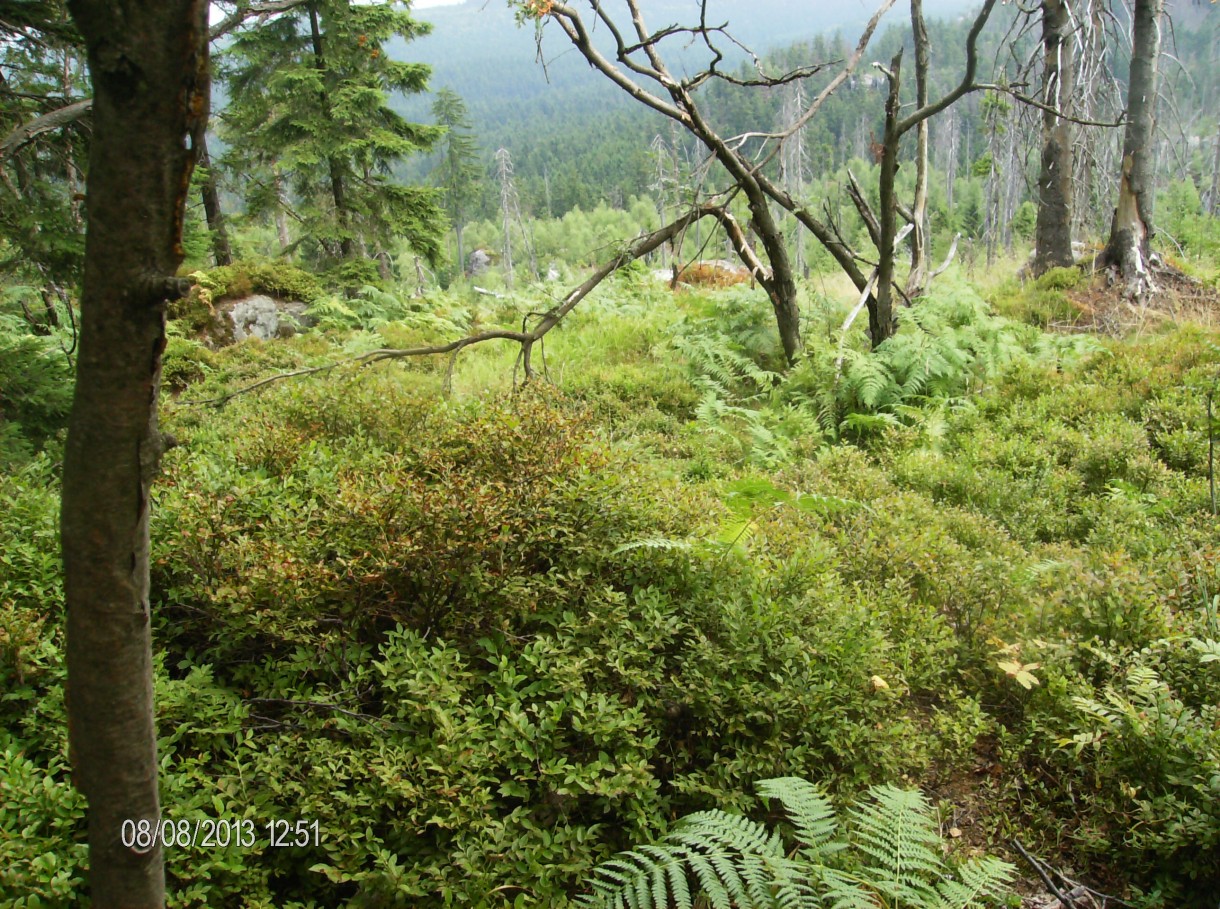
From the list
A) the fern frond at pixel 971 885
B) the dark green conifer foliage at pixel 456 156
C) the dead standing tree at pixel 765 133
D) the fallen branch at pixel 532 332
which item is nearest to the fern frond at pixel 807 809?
the fern frond at pixel 971 885

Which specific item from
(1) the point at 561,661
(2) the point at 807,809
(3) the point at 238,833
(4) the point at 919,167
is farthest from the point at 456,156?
(2) the point at 807,809

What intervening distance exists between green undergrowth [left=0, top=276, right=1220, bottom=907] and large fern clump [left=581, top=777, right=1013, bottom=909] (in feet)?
0.66

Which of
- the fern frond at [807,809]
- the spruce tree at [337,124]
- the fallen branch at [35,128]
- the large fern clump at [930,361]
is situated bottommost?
the fern frond at [807,809]

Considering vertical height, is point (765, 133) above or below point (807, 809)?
above

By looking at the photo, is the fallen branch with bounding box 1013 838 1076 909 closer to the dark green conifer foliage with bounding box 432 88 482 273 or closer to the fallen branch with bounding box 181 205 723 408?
the fallen branch with bounding box 181 205 723 408

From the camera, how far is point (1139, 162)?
8.98 metres

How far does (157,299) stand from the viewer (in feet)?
4.12

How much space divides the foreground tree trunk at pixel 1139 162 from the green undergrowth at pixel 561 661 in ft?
20.5

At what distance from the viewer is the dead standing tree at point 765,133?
217 inches

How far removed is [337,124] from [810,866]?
16466 millimetres

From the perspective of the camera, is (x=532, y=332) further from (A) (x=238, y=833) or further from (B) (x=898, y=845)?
(B) (x=898, y=845)

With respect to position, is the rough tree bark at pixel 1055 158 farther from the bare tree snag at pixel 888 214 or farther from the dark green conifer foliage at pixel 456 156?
the dark green conifer foliage at pixel 456 156

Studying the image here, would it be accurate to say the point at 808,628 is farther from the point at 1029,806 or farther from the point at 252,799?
the point at 252,799

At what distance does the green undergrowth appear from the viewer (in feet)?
7.76
